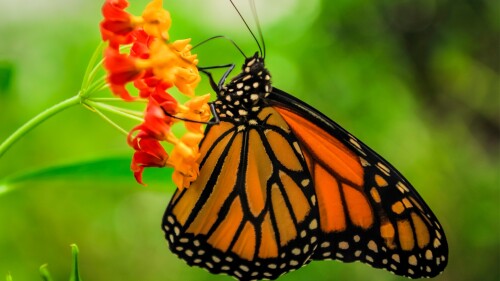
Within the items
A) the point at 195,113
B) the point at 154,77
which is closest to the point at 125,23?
the point at 154,77

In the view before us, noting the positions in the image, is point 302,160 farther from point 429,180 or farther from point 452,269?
point 452,269

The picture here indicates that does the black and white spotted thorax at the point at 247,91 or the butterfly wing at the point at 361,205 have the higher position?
the black and white spotted thorax at the point at 247,91

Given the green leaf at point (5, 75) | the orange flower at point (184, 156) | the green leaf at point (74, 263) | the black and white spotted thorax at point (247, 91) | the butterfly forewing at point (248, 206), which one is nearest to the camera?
the green leaf at point (74, 263)

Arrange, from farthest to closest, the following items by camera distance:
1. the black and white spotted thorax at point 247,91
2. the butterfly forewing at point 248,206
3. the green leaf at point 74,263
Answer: the butterfly forewing at point 248,206, the black and white spotted thorax at point 247,91, the green leaf at point 74,263

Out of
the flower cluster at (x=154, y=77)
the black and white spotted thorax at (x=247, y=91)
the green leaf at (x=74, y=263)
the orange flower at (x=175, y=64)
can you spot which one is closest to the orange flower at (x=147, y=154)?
the flower cluster at (x=154, y=77)

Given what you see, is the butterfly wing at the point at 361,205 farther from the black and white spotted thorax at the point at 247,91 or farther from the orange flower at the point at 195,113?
the orange flower at the point at 195,113

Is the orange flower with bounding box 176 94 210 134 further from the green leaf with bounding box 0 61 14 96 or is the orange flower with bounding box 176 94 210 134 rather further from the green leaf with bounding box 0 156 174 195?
the green leaf with bounding box 0 61 14 96

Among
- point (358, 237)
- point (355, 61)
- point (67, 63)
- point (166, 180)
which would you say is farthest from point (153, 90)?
point (355, 61)

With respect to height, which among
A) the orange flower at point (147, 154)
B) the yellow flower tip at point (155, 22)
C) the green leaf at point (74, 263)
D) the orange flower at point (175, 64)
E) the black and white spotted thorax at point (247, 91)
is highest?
the black and white spotted thorax at point (247, 91)
